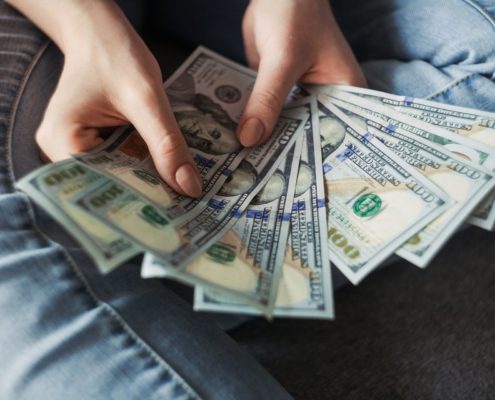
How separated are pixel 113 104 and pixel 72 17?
169 millimetres

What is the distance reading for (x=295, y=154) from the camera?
0.76 metres

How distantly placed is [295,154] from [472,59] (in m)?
0.33

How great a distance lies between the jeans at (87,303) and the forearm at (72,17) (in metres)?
0.04

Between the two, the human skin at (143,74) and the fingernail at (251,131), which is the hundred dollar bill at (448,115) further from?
the fingernail at (251,131)

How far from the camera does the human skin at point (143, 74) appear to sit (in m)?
0.65

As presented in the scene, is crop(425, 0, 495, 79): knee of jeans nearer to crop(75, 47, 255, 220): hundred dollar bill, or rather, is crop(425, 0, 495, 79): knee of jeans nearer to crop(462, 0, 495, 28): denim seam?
crop(462, 0, 495, 28): denim seam

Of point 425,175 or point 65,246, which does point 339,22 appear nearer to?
point 425,175

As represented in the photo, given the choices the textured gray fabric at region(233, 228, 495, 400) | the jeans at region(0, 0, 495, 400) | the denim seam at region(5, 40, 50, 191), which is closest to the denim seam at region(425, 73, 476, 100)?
the jeans at region(0, 0, 495, 400)

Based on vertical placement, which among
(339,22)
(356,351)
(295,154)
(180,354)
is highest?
(339,22)

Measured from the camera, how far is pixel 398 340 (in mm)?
917

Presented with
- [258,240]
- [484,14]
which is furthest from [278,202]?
[484,14]

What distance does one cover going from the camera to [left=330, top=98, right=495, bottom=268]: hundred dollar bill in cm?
61

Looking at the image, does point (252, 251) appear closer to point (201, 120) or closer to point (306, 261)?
point (306, 261)

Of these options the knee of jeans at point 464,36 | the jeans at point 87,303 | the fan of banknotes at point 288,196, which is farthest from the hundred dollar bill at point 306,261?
the knee of jeans at point 464,36
